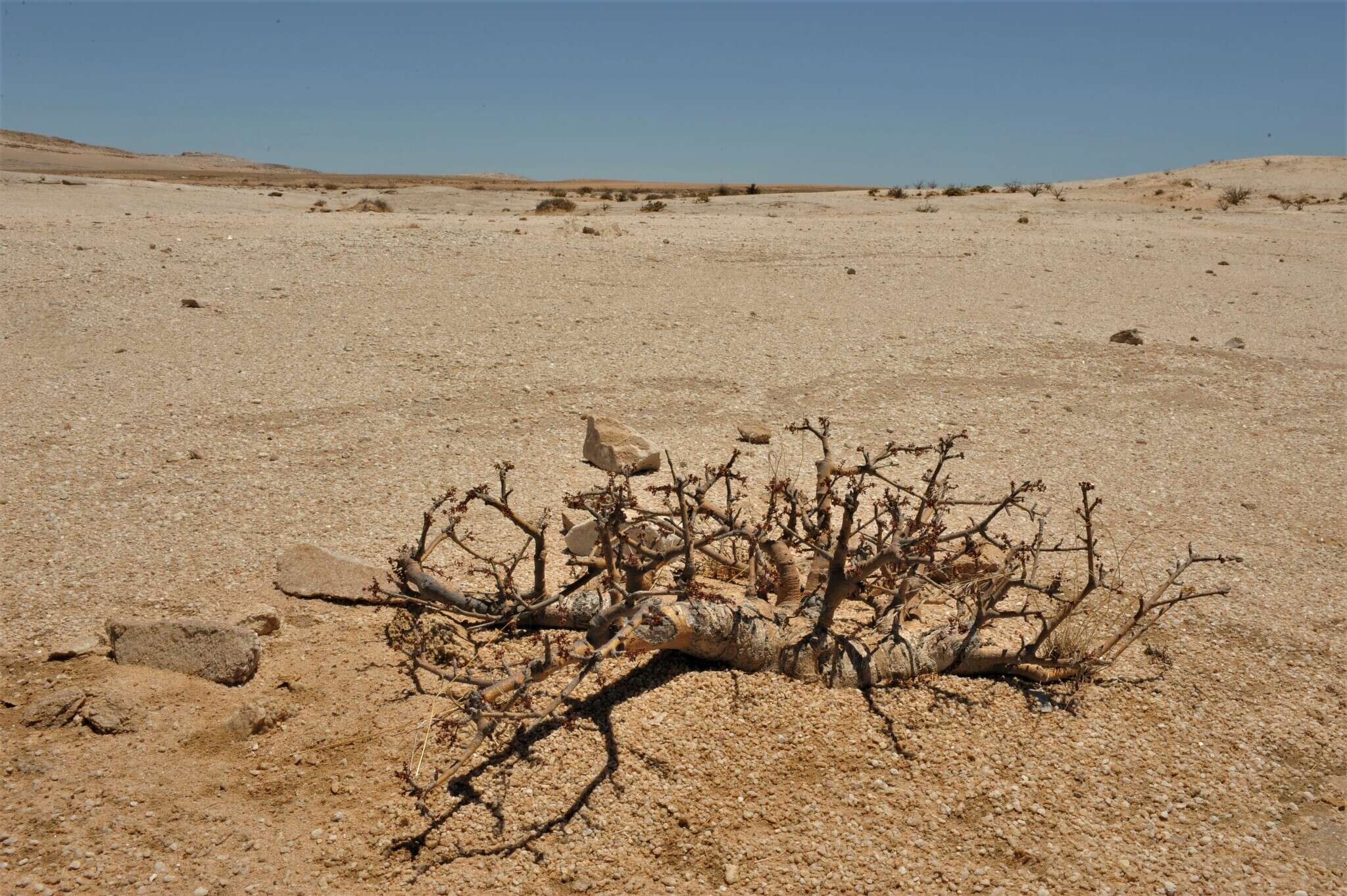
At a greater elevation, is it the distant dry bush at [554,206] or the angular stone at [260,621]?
the distant dry bush at [554,206]

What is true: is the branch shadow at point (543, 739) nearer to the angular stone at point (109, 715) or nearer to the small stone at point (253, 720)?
the small stone at point (253, 720)

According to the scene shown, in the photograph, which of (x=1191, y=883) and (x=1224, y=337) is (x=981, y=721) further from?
(x=1224, y=337)

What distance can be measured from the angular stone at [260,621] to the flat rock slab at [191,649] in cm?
19

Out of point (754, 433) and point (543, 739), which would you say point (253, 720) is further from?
point (754, 433)

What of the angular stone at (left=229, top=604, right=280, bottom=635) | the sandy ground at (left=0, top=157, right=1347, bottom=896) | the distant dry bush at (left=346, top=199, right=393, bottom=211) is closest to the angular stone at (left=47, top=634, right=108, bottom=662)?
the sandy ground at (left=0, top=157, right=1347, bottom=896)

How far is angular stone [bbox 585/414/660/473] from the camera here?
6312 mm

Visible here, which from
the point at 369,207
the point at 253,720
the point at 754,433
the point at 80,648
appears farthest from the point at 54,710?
the point at 369,207

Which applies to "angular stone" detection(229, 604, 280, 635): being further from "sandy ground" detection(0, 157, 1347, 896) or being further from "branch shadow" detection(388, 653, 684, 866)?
"branch shadow" detection(388, 653, 684, 866)

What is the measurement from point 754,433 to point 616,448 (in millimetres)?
1167

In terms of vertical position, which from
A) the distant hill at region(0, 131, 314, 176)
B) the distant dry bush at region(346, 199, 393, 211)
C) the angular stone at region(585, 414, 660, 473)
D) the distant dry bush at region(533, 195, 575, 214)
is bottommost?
the angular stone at region(585, 414, 660, 473)

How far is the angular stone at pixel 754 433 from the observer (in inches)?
274

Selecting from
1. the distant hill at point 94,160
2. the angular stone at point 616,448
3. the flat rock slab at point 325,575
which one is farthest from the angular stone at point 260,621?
the distant hill at point 94,160

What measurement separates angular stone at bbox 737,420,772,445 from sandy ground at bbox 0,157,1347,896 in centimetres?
18

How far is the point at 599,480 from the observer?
20.6ft
